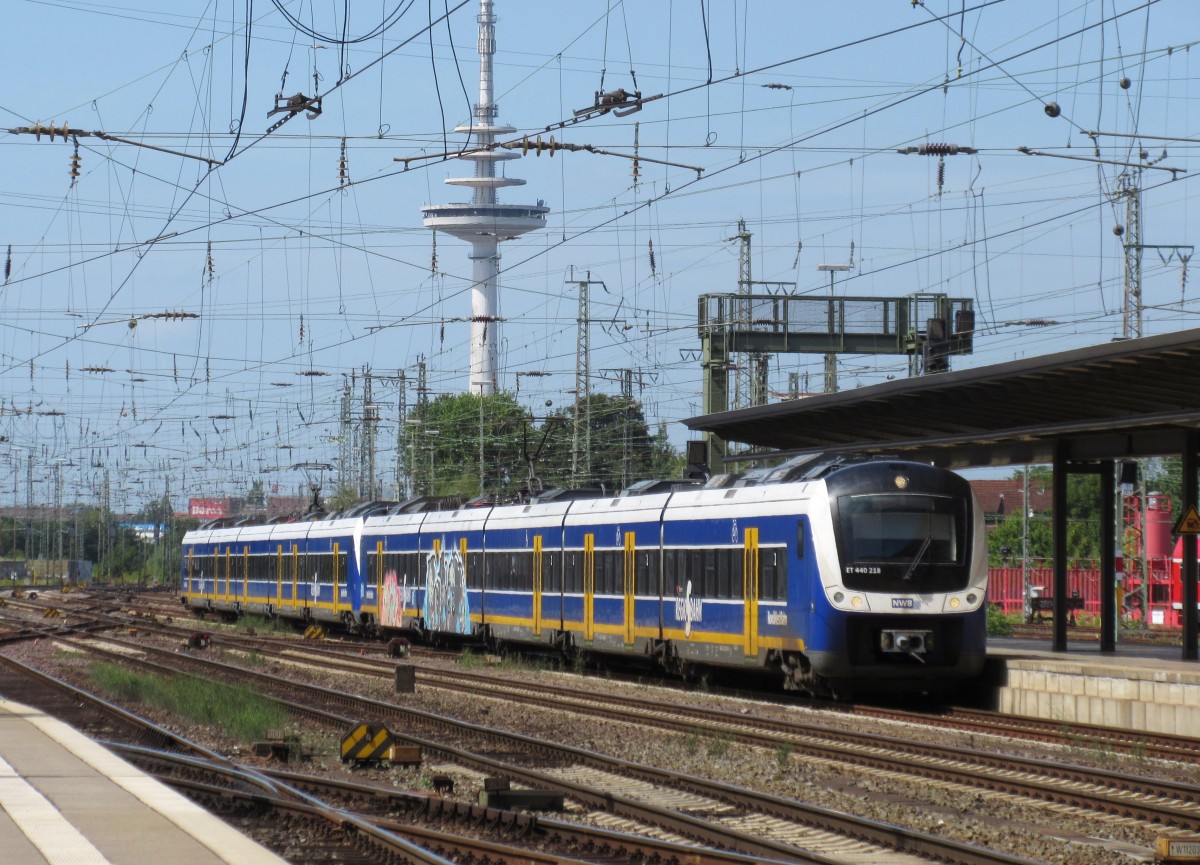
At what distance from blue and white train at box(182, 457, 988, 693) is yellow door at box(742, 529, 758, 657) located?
26mm

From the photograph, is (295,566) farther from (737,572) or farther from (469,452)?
(469,452)

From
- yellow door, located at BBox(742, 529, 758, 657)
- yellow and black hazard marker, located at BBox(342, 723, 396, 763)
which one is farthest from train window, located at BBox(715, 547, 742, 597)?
yellow and black hazard marker, located at BBox(342, 723, 396, 763)

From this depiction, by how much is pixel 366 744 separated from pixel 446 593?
61.5ft

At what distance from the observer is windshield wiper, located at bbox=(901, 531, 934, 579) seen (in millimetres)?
20016

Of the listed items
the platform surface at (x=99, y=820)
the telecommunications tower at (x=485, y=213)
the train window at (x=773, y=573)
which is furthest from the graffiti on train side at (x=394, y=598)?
the telecommunications tower at (x=485, y=213)

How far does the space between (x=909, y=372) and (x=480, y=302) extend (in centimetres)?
13524

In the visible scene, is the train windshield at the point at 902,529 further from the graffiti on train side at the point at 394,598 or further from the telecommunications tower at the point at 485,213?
the telecommunications tower at the point at 485,213

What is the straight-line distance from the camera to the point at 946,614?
20172 mm

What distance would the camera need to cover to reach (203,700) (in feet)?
69.0

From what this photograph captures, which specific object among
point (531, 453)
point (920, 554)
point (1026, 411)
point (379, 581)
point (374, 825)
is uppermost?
point (531, 453)

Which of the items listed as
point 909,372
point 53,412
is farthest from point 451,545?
point 53,412

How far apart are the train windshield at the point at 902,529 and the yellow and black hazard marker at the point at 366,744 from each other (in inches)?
261

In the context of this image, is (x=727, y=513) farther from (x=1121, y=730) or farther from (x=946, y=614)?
(x=1121, y=730)

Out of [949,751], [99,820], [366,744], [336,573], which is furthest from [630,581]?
[336,573]
